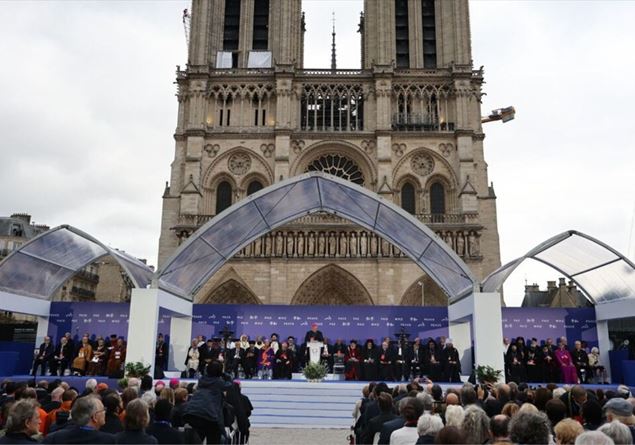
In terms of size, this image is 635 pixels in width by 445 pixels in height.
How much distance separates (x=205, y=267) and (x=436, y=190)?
57.8ft

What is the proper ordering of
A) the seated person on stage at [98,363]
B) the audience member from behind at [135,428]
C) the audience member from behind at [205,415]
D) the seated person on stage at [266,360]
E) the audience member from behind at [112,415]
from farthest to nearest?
the seated person on stage at [266,360] → the seated person on stage at [98,363] → the audience member from behind at [205,415] → the audience member from behind at [112,415] → the audience member from behind at [135,428]

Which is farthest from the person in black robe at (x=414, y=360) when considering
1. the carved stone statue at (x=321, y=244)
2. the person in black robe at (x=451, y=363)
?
the carved stone statue at (x=321, y=244)

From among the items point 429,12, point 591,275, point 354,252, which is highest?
point 429,12

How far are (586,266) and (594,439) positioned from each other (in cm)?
1341

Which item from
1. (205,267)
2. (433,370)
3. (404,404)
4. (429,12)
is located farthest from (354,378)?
(429,12)

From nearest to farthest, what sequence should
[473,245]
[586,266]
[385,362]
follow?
1. [586,266]
2. [385,362]
3. [473,245]

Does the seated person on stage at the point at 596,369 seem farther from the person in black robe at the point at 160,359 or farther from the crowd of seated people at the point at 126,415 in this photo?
the person in black robe at the point at 160,359

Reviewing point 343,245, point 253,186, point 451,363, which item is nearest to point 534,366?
point 451,363

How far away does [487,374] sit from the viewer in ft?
41.4

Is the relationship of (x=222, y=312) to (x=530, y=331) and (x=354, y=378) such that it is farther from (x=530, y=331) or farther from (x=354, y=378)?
(x=530, y=331)

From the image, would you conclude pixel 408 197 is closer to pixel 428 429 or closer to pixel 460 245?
pixel 460 245

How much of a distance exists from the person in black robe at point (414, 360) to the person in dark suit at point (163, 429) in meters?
12.3

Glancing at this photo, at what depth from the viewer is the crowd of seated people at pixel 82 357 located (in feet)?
50.0

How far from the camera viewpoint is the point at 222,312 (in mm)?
20766
